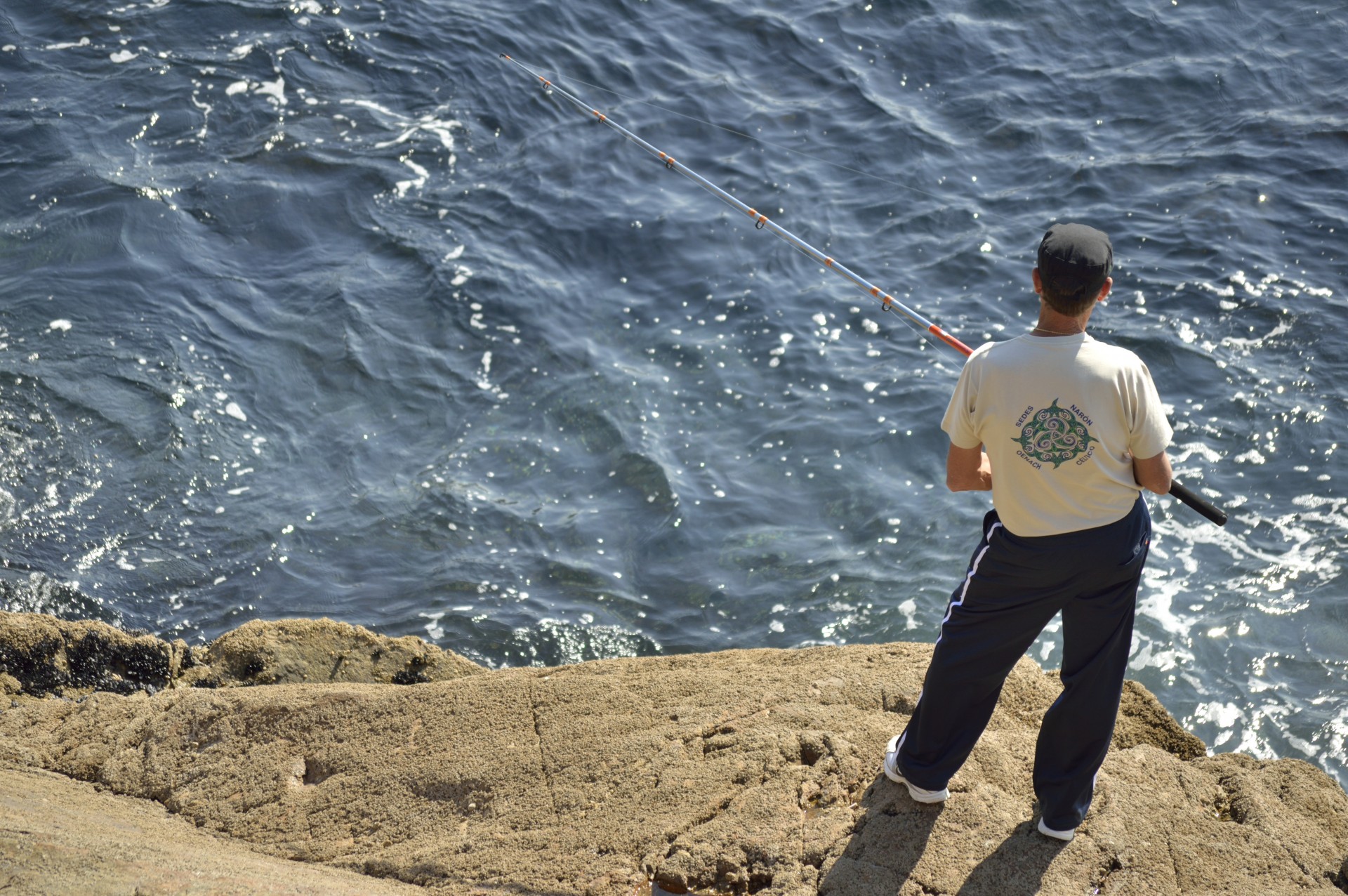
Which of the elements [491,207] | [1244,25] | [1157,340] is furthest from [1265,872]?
[1244,25]

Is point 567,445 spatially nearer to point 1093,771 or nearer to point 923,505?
point 923,505

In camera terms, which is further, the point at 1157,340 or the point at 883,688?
the point at 1157,340

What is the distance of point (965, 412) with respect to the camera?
Result: 9.28ft

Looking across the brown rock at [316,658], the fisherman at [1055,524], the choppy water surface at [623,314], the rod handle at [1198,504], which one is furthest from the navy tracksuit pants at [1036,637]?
the choppy water surface at [623,314]

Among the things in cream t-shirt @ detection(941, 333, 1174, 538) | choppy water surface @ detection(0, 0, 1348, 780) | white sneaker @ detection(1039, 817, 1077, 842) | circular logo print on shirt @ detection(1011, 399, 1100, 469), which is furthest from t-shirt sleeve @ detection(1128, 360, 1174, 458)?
choppy water surface @ detection(0, 0, 1348, 780)

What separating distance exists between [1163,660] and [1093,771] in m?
2.74

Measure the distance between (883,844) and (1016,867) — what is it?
37 centimetres

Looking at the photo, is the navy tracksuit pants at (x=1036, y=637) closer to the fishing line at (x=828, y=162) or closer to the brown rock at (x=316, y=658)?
the brown rock at (x=316, y=658)

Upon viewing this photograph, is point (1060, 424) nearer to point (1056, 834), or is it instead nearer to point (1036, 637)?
point (1036, 637)

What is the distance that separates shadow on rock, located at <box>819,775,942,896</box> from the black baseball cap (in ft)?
5.16

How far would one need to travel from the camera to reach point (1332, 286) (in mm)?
8234

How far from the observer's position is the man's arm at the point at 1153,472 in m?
2.75

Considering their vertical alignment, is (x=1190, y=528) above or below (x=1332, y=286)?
below

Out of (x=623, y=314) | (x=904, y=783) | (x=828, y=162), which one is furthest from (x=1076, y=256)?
(x=828, y=162)
